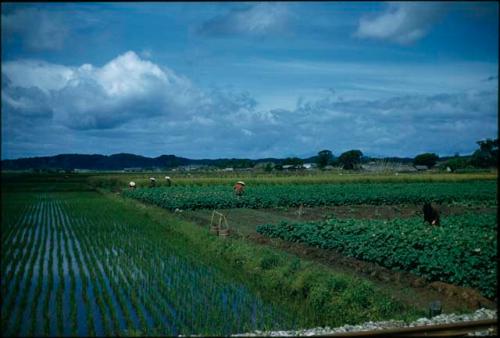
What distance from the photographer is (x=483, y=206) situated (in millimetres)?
27531

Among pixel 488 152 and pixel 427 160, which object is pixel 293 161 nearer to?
pixel 427 160

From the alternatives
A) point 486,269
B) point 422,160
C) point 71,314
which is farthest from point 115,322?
point 422,160

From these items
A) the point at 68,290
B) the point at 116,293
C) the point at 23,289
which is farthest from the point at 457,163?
the point at 23,289

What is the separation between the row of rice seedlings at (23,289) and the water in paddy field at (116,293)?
15 mm

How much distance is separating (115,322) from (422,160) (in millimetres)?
62462

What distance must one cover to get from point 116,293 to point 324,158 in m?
82.3

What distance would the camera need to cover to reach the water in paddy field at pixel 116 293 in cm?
772

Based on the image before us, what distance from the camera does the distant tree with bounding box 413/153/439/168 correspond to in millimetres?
63094

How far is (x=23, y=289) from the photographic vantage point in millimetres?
9461

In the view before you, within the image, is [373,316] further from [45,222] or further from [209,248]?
[45,222]

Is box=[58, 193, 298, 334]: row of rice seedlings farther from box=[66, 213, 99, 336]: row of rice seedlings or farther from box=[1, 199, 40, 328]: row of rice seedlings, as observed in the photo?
box=[1, 199, 40, 328]: row of rice seedlings

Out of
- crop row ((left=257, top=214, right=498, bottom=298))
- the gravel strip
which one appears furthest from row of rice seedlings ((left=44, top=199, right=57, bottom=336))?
crop row ((left=257, top=214, right=498, bottom=298))

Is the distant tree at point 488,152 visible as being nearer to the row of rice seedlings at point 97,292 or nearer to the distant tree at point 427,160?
the row of rice seedlings at point 97,292

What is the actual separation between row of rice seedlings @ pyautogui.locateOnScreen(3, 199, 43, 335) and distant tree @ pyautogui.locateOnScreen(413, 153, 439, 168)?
55744mm
